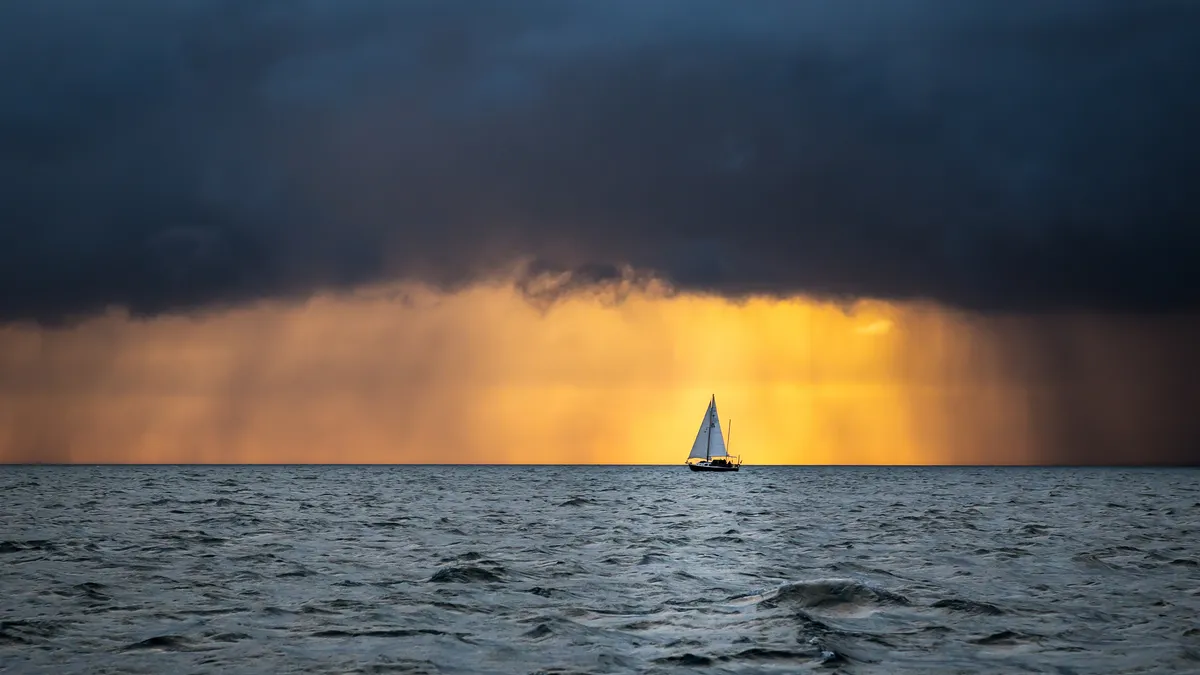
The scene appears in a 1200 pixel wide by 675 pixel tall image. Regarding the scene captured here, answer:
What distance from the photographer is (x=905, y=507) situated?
92062 millimetres

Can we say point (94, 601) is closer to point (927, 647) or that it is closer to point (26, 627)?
point (26, 627)

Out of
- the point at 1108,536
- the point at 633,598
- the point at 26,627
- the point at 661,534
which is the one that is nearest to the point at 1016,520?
the point at 1108,536

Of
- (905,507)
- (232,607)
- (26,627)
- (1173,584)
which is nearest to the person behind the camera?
(26,627)

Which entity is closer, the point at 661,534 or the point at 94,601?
the point at 94,601

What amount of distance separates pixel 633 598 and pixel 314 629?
965cm

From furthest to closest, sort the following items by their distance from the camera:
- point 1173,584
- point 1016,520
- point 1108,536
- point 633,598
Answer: point 1016,520 < point 1108,536 < point 1173,584 < point 633,598

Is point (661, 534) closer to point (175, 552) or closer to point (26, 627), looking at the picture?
point (175, 552)

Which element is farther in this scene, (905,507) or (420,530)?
(905,507)

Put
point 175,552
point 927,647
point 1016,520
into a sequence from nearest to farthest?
1. point 927,647
2. point 175,552
3. point 1016,520

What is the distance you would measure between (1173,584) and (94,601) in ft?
108

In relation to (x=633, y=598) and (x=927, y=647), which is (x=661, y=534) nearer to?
(x=633, y=598)

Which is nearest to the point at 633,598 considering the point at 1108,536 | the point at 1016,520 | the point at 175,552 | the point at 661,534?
the point at 175,552

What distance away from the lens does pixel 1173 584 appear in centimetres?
3341

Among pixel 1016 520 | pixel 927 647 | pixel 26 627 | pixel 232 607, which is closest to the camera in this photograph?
pixel 927 647
